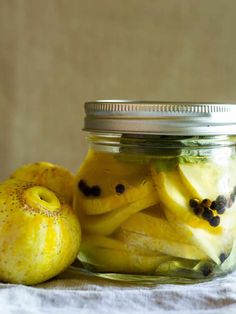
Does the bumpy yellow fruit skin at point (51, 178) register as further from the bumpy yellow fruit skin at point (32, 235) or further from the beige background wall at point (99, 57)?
the beige background wall at point (99, 57)

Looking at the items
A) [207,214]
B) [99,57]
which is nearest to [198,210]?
[207,214]

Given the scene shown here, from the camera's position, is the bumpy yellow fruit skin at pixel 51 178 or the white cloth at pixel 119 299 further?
the bumpy yellow fruit skin at pixel 51 178

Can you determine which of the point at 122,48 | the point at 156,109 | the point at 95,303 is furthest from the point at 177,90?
the point at 95,303

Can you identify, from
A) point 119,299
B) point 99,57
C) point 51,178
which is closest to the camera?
point 119,299

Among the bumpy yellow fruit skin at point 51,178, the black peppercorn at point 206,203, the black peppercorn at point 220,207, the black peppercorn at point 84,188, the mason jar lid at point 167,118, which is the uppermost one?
the mason jar lid at point 167,118

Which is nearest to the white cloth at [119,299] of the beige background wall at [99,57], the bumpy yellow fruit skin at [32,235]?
the bumpy yellow fruit skin at [32,235]

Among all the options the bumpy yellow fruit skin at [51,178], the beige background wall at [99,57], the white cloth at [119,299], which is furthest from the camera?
the beige background wall at [99,57]

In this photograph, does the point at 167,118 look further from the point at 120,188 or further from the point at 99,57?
the point at 99,57
